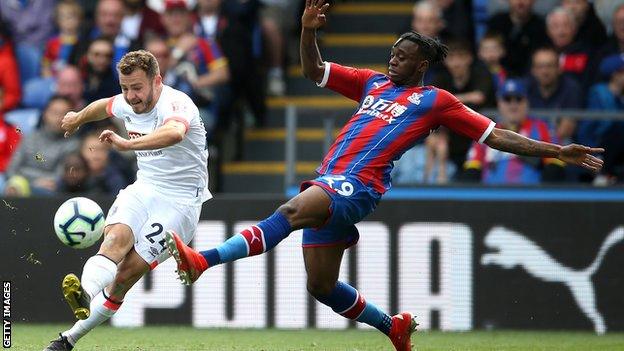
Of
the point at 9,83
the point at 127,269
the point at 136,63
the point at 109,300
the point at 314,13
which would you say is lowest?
the point at 109,300

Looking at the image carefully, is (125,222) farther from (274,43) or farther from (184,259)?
(274,43)

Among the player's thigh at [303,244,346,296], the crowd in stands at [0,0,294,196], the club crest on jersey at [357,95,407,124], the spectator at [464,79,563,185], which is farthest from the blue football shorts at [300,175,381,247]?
the crowd in stands at [0,0,294,196]

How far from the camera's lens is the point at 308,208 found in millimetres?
9023

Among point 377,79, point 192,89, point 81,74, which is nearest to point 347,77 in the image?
point 377,79

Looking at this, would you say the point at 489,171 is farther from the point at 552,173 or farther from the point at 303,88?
the point at 303,88

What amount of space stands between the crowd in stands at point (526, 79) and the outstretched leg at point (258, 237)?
15.9 feet

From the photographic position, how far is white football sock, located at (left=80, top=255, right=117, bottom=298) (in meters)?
9.05

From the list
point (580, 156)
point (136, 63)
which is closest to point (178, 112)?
point (136, 63)

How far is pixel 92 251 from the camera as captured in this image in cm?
1327

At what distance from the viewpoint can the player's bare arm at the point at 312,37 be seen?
9.41 meters

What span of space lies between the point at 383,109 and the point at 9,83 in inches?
302

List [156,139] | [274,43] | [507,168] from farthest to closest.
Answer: [274,43]
[507,168]
[156,139]

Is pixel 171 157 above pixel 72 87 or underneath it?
above

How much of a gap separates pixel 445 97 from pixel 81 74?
7.20 metres
